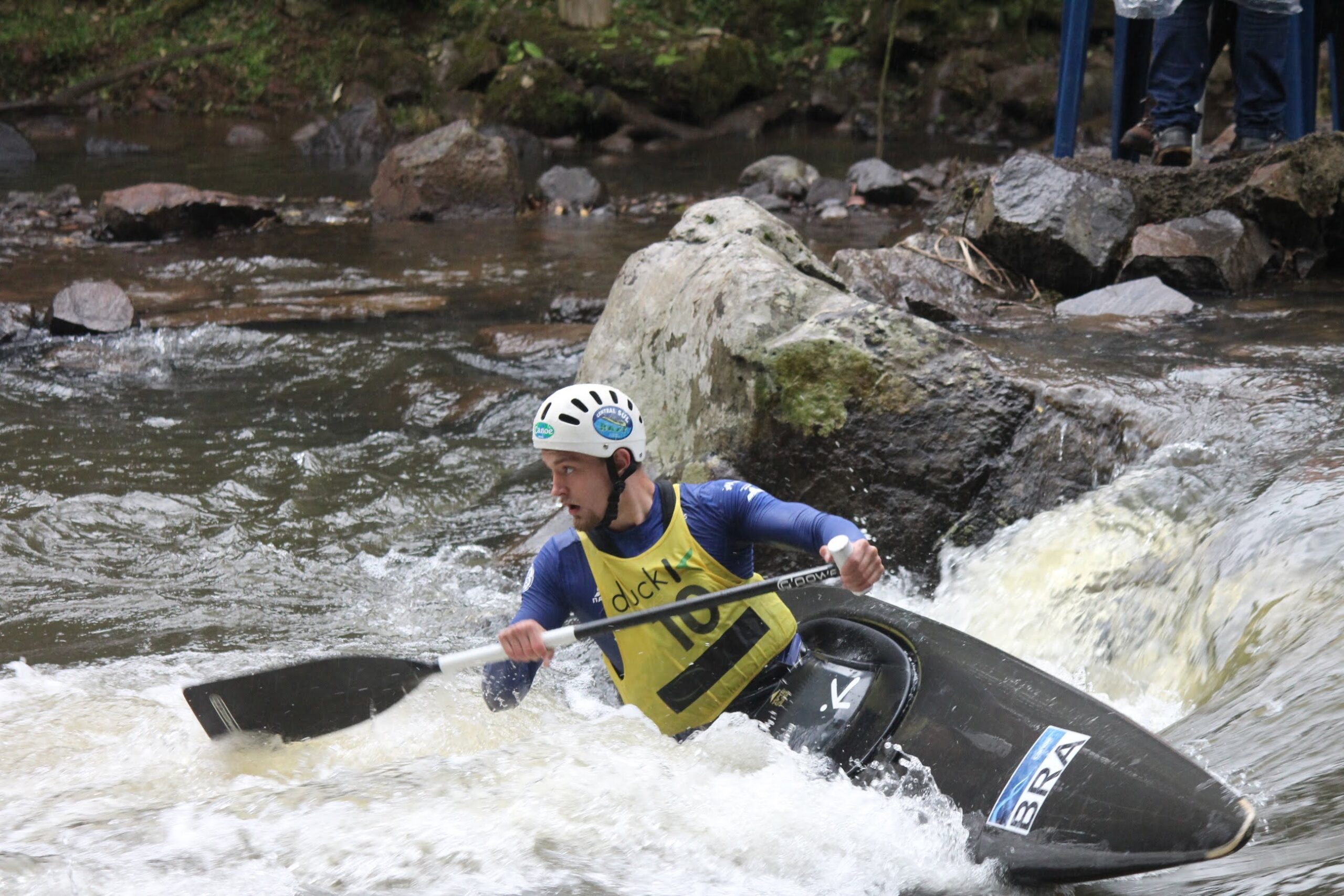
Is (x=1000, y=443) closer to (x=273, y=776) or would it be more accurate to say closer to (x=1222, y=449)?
(x=1222, y=449)

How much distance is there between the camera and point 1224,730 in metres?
3.15

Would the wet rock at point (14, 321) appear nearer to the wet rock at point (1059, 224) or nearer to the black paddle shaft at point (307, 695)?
the black paddle shaft at point (307, 695)

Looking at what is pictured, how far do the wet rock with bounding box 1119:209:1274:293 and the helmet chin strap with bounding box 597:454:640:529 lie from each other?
503 centimetres

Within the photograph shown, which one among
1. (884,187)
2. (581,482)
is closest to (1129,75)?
(884,187)

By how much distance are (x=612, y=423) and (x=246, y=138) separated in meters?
18.4

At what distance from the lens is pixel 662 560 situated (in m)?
3.48

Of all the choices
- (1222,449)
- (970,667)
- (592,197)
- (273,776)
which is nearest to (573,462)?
(970,667)

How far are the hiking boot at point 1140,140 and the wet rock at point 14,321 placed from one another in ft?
25.6

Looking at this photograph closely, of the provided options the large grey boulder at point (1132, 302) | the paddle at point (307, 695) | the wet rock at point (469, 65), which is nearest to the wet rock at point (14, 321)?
the paddle at point (307, 695)

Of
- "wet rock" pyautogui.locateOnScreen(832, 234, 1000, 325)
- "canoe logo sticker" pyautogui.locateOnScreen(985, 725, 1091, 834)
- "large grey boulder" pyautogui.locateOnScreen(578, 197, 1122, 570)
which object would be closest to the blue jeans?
"wet rock" pyautogui.locateOnScreen(832, 234, 1000, 325)

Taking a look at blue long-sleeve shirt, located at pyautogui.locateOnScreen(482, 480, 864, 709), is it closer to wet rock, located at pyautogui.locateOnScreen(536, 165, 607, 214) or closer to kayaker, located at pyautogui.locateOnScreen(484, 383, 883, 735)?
kayaker, located at pyautogui.locateOnScreen(484, 383, 883, 735)

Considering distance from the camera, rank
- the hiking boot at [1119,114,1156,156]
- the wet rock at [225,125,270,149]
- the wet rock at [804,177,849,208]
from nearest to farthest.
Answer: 1. the hiking boot at [1119,114,1156,156]
2. the wet rock at [804,177,849,208]
3. the wet rock at [225,125,270,149]

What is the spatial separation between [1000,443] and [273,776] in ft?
9.75

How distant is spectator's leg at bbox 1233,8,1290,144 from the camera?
24.1 ft
